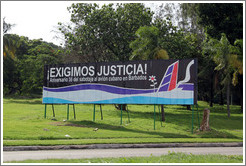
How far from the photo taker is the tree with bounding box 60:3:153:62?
37.2 metres

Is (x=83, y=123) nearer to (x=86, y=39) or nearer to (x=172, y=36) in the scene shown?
(x=86, y=39)

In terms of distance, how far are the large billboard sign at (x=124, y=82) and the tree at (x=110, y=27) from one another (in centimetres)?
1120

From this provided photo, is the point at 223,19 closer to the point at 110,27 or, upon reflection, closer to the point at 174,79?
the point at 110,27

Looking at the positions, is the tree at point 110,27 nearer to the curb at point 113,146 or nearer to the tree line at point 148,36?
the tree line at point 148,36

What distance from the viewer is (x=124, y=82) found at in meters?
24.5

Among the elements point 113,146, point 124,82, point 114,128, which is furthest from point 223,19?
point 113,146

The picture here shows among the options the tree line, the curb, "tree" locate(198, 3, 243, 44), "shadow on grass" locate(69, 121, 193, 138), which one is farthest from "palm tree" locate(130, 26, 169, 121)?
"tree" locate(198, 3, 243, 44)

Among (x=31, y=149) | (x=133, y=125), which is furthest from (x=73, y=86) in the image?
(x=31, y=149)

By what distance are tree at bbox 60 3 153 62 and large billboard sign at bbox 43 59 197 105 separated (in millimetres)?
11202

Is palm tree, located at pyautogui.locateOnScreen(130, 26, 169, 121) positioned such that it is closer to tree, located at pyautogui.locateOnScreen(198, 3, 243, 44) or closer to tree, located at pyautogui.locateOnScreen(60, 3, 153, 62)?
tree, located at pyautogui.locateOnScreen(60, 3, 153, 62)

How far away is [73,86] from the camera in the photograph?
85.8ft

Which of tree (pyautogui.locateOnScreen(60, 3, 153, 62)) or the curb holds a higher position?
tree (pyautogui.locateOnScreen(60, 3, 153, 62))

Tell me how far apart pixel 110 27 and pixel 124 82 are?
46.6 ft

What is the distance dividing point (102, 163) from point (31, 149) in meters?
6.46
